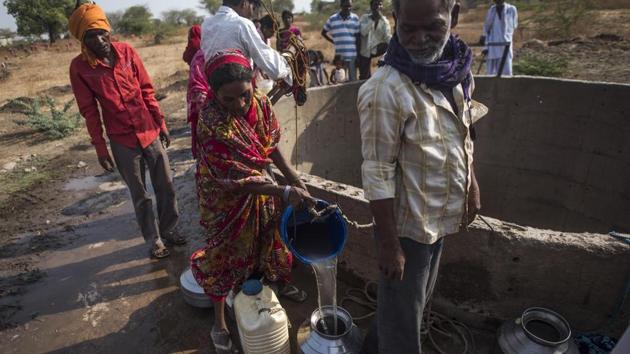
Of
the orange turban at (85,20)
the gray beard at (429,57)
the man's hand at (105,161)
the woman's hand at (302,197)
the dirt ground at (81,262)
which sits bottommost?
the dirt ground at (81,262)

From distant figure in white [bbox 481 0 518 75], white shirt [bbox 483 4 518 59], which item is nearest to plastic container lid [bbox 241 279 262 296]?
distant figure in white [bbox 481 0 518 75]

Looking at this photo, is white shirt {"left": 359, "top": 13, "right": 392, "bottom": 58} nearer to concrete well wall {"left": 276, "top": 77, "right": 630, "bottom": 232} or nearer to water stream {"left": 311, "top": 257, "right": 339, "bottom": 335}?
concrete well wall {"left": 276, "top": 77, "right": 630, "bottom": 232}

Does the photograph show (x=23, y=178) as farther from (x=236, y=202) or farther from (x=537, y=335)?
(x=537, y=335)

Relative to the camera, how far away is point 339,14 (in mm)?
7152

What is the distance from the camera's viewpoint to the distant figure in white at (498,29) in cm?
661

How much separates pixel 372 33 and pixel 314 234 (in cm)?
576

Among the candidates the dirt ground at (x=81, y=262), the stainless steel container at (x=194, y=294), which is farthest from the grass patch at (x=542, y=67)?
the stainless steel container at (x=194, y=294)

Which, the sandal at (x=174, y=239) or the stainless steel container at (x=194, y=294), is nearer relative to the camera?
the stainless steel container at (x=194, y=294)

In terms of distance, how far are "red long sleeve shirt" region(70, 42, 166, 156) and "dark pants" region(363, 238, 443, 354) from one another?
97.1 inches

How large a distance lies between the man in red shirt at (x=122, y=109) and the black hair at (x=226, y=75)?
156 centimetres

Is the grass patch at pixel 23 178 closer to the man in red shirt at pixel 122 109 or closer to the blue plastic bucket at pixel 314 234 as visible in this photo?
the man in red shirt at pixel 122 109

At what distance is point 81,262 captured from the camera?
385cm

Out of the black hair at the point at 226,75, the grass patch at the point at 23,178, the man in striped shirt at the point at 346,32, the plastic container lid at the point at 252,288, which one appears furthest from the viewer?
the man in striped shirt at the point at 346,32

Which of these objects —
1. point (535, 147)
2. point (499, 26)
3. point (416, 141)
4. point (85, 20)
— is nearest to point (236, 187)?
point (416, 141)
